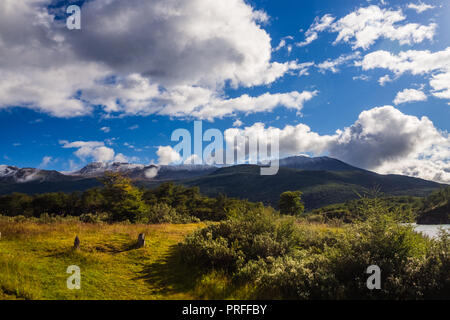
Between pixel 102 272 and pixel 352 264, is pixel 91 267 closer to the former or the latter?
pixel 102 272

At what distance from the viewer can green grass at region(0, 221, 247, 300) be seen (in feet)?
24.1

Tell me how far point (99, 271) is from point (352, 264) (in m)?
9.15

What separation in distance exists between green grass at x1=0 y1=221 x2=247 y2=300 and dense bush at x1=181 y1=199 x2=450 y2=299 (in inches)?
42.0

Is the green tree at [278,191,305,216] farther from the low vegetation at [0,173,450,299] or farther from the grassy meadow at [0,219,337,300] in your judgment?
the grassy meadow at [0,219,337,300]

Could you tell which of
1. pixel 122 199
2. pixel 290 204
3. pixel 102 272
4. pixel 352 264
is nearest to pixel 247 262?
pixel 352 264

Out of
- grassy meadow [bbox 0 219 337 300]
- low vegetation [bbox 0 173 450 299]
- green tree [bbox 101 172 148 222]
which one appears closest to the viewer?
low vegetation [bbox 0 173 450 299]

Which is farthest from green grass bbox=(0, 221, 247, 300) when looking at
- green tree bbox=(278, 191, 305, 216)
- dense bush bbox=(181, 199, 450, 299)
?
green tree bbox=(278, 191, 305, 216)

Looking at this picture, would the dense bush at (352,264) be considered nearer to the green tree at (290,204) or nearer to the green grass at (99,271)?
the green grass at (99,271)

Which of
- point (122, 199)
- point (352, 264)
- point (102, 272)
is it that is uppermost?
point (122, 199)

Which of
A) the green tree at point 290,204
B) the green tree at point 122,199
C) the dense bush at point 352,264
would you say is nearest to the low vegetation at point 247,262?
the dense bush at point 352,264

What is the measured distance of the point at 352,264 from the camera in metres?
7.93

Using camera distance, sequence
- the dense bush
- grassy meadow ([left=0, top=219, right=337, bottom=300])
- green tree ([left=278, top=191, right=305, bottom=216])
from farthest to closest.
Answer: green tree ([left=278, top=191, right=305, bottom=216]) → grassy meadow ([left=0, top=219, right=337, bottom=300]) → the dense bush

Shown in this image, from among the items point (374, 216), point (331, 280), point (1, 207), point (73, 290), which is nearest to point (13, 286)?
point (73, 290)

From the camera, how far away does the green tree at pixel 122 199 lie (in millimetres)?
26078
